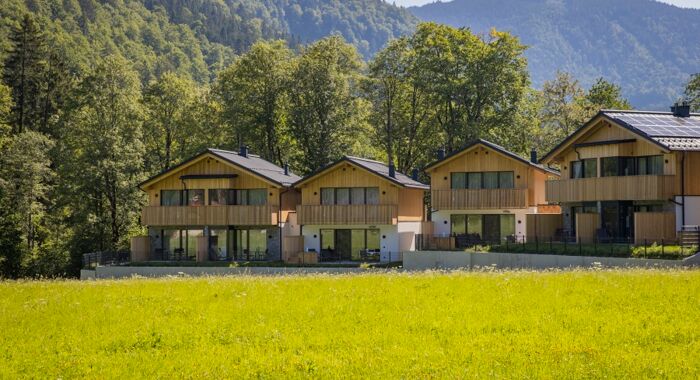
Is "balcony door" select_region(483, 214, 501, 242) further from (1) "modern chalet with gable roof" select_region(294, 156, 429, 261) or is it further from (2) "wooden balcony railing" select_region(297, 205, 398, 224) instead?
(2) "wooden balcony railing" select_region(297, 205, 398, 224)

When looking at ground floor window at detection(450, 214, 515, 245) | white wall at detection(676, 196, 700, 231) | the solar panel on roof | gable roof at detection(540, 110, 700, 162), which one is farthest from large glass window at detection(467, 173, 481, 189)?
white wall at detection(676, 196, 700, 231)

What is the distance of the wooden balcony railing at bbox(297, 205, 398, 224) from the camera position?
2037 inches

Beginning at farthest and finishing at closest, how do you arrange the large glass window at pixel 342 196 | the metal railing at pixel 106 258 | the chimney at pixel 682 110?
the metal railing at pixel 106 258
the large glass window at pixel 342 196
the chimney at pixel 682 110

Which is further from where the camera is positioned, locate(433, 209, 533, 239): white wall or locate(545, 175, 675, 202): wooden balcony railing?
locate(433, 209, 533, 239): white wall

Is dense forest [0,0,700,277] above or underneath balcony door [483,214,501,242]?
above

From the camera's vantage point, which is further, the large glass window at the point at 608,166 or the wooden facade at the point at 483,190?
the wooden facade at the point at 483,190

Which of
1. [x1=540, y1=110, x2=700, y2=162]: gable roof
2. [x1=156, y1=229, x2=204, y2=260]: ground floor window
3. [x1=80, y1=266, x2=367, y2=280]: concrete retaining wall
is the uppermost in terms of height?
[x1=540, y1=110, x2=700, y2=162]: gable roof

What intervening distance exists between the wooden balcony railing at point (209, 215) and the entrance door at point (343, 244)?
3816mm

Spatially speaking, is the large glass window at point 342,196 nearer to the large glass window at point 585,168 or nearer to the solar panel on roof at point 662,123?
the large glass window at point 585,168

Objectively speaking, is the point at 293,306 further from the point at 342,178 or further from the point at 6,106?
the point at 6,106

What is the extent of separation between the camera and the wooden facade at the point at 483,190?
169 ft

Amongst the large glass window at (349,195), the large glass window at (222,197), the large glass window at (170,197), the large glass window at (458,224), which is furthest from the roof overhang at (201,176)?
the large glass window at (458,224)

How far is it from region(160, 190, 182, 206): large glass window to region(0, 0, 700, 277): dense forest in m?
6.19

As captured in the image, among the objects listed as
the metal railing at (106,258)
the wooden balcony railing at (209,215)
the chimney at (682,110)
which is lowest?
the metal railing at (106,258)
